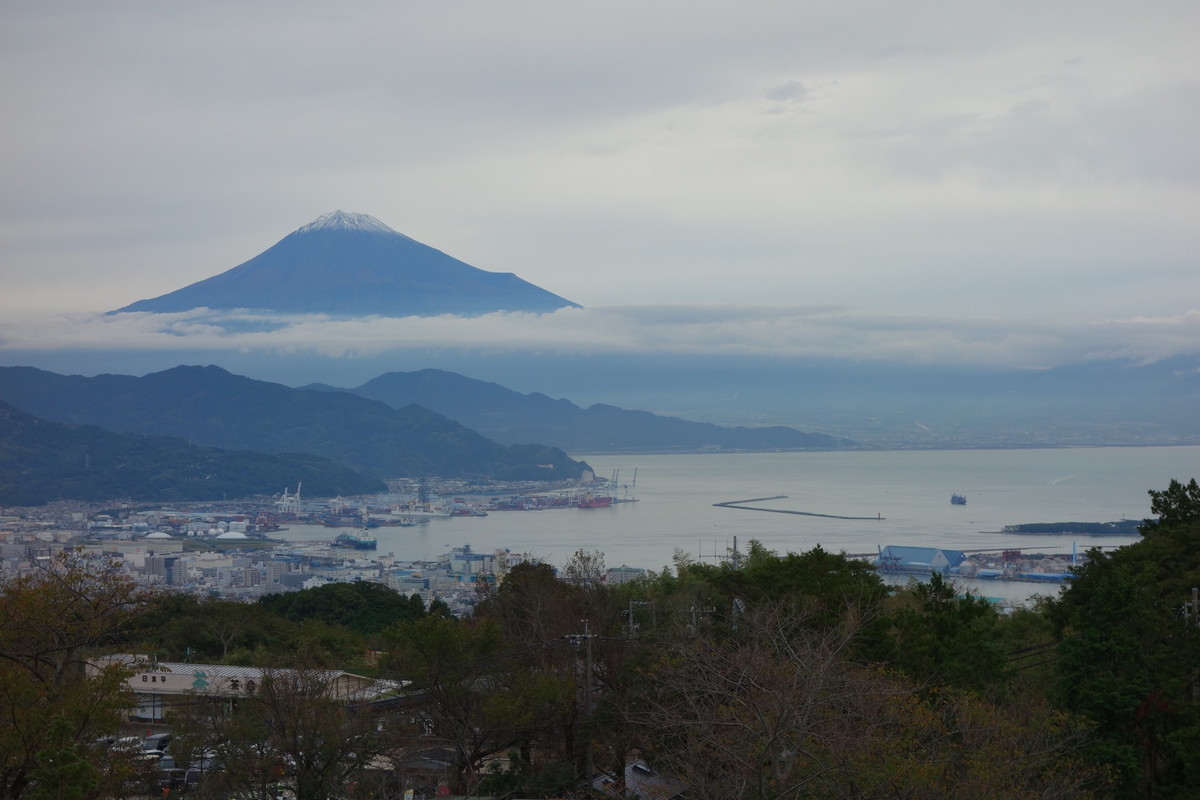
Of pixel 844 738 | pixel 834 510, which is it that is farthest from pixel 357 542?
pixel 844 738

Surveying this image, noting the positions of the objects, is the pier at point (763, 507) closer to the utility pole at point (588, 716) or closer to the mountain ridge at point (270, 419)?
the mountain ridge at point (270, 419)

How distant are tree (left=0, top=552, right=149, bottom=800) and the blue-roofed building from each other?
26.9m

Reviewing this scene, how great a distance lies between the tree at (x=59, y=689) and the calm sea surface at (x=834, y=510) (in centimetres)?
2041

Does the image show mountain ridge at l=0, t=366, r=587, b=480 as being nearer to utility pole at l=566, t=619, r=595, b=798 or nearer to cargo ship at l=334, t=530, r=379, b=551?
cargo ship at l=334, t=530, r=379, b=551

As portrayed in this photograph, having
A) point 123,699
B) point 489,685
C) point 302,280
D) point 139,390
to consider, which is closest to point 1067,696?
point 489,685

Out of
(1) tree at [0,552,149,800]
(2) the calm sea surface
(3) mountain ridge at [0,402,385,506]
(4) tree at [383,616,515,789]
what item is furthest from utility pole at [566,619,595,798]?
(3) mountain ridge at [0,402,385,506]

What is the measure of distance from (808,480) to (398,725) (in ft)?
214

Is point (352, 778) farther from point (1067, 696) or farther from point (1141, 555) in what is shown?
point (1141, 555)

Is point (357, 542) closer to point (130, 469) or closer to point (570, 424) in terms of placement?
point (130, 469)

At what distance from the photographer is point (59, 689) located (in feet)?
25.0

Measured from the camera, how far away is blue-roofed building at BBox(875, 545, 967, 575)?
110ft

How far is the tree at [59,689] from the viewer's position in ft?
21.4

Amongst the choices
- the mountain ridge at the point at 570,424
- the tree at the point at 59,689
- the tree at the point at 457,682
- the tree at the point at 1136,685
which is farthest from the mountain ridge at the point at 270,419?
the tree at the point at 59,689

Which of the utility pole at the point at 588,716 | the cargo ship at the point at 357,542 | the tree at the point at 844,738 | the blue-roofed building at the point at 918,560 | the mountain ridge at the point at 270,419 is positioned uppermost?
the mountain ridge at the point at 270,419
